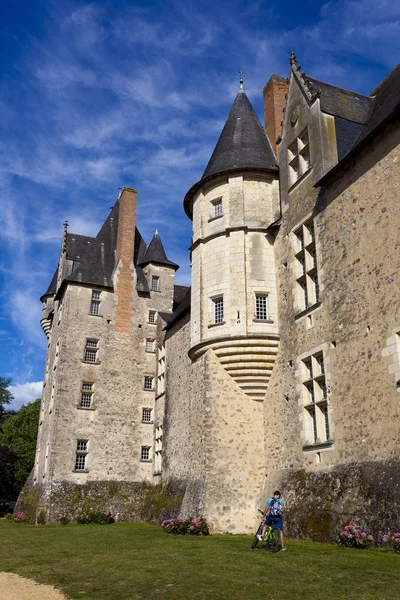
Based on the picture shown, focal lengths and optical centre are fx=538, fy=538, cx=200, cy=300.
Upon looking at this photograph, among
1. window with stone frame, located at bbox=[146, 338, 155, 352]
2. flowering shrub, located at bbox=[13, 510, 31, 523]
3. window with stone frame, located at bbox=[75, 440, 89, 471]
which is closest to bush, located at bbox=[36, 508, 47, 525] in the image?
flowering shrub, located at bbox=[13, 510, 31, 523]

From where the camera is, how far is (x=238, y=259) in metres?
17.5

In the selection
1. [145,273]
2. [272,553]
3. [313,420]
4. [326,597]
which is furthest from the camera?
[145,273]

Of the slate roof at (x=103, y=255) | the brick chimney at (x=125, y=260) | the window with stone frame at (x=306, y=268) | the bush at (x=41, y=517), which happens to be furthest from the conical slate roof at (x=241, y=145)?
the bush at (x=41, y=517)

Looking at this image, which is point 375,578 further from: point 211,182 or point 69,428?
point 69,428

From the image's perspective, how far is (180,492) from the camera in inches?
794

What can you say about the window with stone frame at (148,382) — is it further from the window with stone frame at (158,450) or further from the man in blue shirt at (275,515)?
the man in blue shirt at (275,515)

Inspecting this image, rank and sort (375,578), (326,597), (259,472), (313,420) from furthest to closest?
1. (259,472)
2. (313,420)
3. (375,578)
4. (326,597)

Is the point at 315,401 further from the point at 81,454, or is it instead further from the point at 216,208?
the point at 81,454

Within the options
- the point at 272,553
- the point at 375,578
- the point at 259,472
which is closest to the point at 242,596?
the point at 375,578

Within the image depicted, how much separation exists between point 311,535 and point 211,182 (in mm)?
11880

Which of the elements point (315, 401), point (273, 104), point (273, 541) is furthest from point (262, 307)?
point (273, 104)

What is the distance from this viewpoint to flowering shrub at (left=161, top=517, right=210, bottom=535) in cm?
1469

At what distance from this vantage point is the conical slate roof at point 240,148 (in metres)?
18.5

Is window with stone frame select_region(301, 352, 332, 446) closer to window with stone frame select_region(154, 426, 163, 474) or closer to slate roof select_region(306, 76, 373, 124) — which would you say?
slate roof select_region(306, 76, 373, 124)
